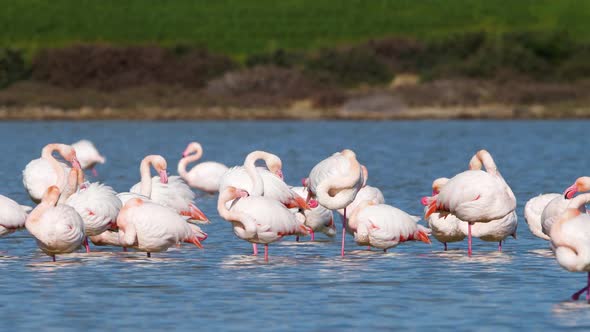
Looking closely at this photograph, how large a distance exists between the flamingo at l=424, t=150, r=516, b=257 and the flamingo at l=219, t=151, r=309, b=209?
→ 2057 mm

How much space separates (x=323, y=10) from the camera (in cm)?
8762

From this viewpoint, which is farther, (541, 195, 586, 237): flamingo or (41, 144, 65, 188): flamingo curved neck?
(41, 144, 65, 188): flamingo curved neck

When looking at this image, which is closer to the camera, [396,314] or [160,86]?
[396,314]

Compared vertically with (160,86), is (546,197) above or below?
below

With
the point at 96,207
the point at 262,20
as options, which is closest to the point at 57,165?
the point at 96,207

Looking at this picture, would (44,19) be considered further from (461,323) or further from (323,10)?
(461,323)

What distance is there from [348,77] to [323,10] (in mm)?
20921

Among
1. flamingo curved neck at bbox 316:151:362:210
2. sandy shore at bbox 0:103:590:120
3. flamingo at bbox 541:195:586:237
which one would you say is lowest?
flamingo at bbox 541:195:586:237

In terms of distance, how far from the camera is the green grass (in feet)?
260

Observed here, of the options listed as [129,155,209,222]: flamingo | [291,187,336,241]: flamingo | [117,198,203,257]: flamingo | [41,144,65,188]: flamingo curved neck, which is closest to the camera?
[117,198,203,257]: flamingo

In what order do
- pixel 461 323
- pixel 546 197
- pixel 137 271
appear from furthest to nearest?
pixel 546 197 → pixel 137 271 → pixel 461 323

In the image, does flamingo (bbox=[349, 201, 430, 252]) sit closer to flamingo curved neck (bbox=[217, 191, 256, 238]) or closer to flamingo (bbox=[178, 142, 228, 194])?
flamingo curved neck (bbox=[217, 191, 256, 238])

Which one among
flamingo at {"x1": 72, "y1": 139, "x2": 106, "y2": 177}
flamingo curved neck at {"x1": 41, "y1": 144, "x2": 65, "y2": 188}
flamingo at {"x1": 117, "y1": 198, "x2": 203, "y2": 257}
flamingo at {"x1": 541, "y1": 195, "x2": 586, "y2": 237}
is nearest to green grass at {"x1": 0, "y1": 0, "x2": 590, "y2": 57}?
flamingo at {"x1": 72, "y1": 139, "x2": 106, "y2": 177}

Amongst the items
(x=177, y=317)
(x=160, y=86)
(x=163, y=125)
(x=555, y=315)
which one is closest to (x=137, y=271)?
(x=177, y=317)
